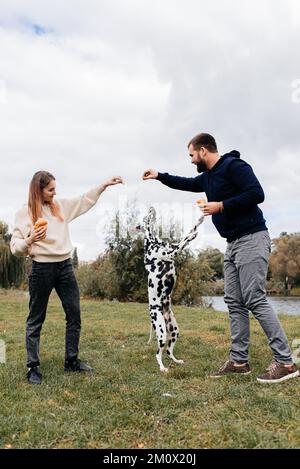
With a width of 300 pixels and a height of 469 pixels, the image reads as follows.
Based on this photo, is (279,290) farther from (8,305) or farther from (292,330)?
(292,330)

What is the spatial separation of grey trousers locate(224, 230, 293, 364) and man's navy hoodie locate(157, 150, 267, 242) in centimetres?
12

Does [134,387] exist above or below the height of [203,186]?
below

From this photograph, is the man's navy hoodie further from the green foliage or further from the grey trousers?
the green foliage

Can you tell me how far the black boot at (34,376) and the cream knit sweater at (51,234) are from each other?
1200 millimetres

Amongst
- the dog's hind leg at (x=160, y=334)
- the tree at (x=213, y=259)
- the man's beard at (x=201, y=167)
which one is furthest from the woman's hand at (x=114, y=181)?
the tree at (x=213, y=259)

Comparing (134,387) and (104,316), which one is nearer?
(134,387)

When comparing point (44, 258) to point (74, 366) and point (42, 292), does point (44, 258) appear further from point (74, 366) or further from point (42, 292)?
point (74, 366)

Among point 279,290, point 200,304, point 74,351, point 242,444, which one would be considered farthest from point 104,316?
point 279,290

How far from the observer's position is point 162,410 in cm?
371

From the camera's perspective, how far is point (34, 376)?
4.86 meters

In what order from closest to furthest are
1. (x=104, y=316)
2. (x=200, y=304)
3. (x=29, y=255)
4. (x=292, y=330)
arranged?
(x=29, y=255)
(x=292, y=330)
(x=104, y=316)
(x=200, y=304)

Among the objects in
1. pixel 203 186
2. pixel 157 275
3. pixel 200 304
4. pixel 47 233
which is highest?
pixel 203 186

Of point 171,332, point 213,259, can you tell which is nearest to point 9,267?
point 213,259
